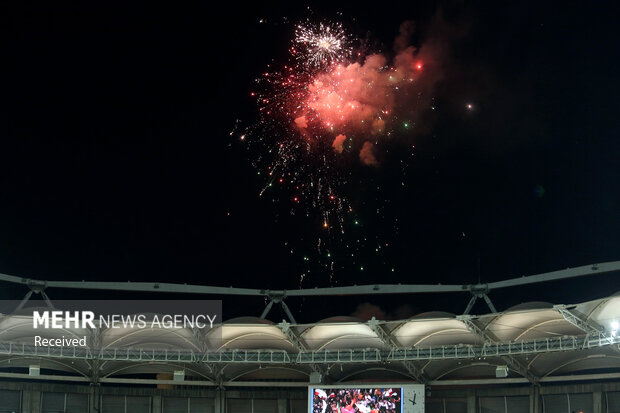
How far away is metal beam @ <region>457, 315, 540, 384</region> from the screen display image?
656 cm

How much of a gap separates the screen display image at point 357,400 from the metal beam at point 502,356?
6564 millimetres

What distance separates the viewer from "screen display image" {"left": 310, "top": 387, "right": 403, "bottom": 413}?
47781 mm

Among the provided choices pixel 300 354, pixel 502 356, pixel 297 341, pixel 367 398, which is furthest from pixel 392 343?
pixel 502 356

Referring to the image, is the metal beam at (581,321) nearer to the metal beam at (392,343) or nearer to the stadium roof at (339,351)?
the stadium roof at (339,351)

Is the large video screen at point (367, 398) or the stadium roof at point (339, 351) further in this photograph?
the large video screen at point (367, 398)

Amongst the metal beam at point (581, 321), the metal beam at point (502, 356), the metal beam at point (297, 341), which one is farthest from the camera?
the metal beam at point (297, 341)

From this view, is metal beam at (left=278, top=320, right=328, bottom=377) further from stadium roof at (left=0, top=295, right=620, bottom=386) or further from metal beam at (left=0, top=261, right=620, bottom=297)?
metal beam at (left=0, top=261, right=620, bottom=297)

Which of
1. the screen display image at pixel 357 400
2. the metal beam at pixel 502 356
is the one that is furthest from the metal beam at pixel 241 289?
the screen display image at pixel 357 400

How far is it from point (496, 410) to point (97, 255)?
2896cm

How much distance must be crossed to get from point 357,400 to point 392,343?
4620mm

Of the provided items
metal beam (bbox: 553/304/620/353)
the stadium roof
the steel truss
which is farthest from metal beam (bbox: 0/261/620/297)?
metal beam (bbox: 553/304/620/353)

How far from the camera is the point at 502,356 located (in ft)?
151

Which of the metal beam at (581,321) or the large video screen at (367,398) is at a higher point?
the metal beam at (581,321)

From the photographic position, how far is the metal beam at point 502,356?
144 ft
